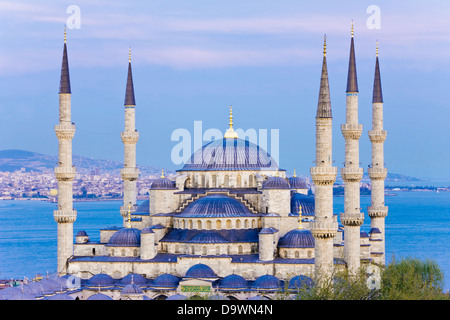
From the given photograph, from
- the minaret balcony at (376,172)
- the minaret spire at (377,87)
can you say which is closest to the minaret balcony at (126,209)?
the minaret balcony at (376,172)

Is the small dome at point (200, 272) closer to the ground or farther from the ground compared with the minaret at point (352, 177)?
closer to the ground

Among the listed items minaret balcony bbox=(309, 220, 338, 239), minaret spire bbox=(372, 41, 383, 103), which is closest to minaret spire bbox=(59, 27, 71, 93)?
minaret balcony bbox=(309, 220, 338, 239)

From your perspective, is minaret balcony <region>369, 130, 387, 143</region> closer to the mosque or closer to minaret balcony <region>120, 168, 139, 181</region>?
the mosque

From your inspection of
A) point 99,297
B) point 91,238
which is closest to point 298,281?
point 99,297

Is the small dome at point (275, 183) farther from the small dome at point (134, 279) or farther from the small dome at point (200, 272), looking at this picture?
the small dome at point (134, 279)
